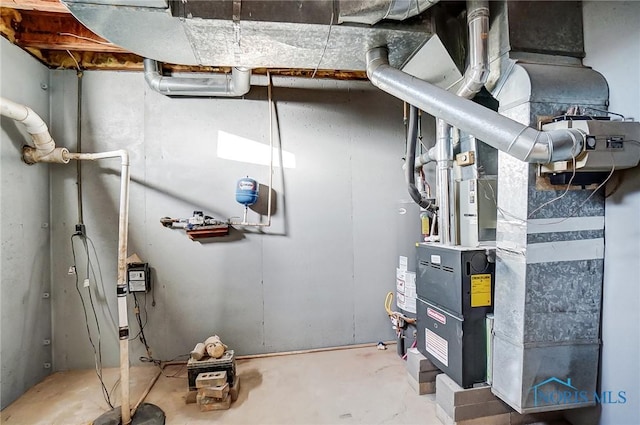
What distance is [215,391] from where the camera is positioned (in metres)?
1.92

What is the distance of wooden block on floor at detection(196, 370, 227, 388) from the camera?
1.95 meters

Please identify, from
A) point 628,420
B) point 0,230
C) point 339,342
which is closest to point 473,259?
point 628,420

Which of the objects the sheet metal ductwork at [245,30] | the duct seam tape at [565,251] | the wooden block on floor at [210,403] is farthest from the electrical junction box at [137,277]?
the duct seam tape at [565,251]

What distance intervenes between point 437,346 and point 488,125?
1402 mm

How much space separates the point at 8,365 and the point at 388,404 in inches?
102

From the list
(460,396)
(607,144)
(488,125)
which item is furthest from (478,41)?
(460,396)

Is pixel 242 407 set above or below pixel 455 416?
below

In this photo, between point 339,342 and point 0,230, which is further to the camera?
point 339,342

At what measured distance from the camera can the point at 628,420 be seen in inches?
58.2

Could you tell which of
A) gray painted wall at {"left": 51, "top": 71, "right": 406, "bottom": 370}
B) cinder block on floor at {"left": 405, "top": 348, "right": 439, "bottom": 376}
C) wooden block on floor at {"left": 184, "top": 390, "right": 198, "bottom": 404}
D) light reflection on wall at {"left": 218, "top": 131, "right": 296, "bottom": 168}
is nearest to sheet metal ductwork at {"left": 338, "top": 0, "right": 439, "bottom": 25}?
gray painted wall at {"left": 51, "top": 71, "right": 406, "bottom": 370}

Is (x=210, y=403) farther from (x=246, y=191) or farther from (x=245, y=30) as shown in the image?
(x=245, y=30)

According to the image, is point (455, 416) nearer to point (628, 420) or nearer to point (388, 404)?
point (388, 404)

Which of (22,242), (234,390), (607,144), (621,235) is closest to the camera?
(607,144)

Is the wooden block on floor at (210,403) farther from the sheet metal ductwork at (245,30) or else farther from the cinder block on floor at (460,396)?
the sheet metal ductwork at (245,30)
